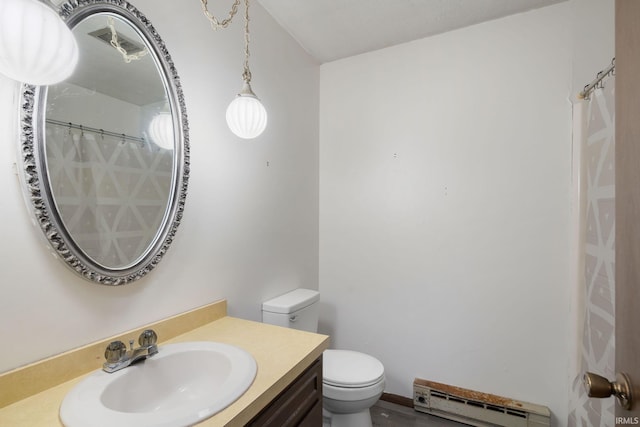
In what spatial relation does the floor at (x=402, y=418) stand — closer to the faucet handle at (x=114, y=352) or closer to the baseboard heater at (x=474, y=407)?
the baseboard heater at (x=474, y=407)

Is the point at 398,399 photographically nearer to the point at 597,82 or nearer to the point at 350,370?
the point at 350,370

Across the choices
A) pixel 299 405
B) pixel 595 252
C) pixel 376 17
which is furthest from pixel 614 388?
pixel 376 17

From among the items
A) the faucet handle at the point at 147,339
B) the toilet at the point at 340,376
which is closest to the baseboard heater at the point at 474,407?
the toilet at the point at 340,376

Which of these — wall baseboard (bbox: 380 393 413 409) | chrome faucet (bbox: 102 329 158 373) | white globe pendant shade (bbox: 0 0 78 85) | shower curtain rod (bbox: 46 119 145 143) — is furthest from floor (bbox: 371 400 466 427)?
white globe pendant shade (bbox: 0 0 78 85)

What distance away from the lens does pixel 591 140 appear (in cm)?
151

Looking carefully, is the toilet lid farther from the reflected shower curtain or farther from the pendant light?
the pendant light

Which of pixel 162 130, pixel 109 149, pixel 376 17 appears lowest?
pixel 109 149

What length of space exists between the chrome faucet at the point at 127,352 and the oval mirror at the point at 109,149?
21cm

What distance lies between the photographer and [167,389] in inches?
40.8

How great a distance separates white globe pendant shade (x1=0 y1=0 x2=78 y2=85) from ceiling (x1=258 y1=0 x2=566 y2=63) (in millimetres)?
1281

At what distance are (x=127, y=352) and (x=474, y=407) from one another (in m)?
1.95

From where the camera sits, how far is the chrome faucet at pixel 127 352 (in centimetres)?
94

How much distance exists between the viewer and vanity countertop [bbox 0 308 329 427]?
2.44ft

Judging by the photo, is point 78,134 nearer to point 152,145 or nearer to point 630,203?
point 152,145
